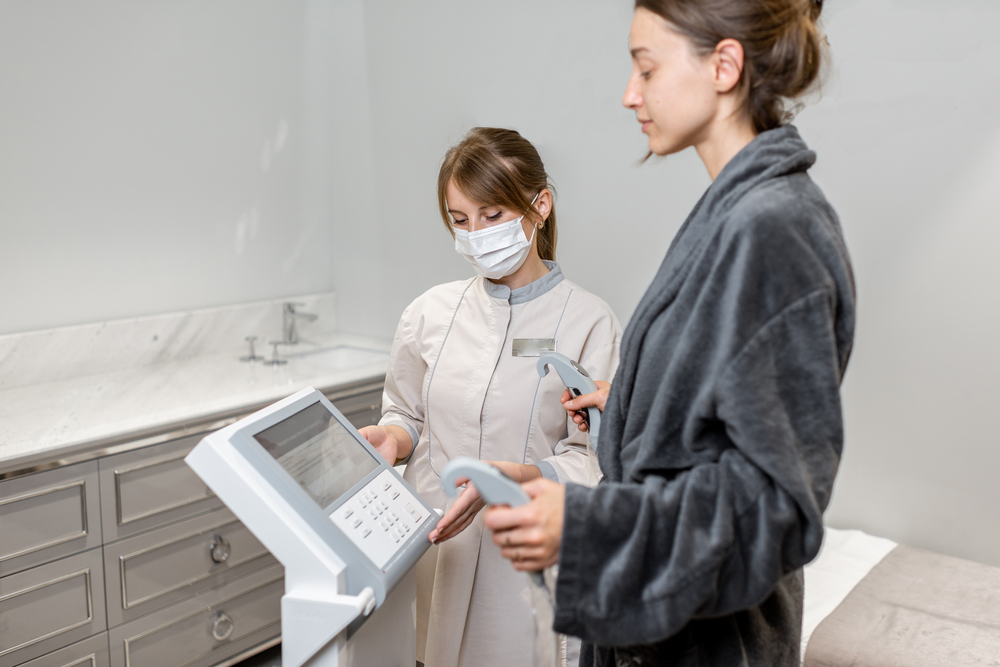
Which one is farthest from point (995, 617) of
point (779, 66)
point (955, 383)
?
point (779, 66)

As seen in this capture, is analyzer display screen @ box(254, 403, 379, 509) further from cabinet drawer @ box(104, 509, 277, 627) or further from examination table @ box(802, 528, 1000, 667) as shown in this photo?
cabinet drawer @ box(104, 509, 277, 627)

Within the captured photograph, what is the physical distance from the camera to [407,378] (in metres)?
1.50

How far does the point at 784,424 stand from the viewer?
2.04ft

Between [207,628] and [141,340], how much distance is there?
39.6 inches

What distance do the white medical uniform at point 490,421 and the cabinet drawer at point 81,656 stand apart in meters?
0.99

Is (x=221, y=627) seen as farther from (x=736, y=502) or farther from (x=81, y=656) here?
(x=736, y=502)

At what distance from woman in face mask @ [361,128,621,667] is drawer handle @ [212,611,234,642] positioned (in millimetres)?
983

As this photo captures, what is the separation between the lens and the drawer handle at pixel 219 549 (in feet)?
6.79

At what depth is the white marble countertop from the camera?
69.0 inches

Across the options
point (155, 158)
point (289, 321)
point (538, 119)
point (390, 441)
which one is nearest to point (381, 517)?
point (390, 441)

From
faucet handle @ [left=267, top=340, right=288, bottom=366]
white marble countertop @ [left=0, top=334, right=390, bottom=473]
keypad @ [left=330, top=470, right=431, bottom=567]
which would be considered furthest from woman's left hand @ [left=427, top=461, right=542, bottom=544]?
faucet handle @ [left=267, top=340, right=288, bottom=366]

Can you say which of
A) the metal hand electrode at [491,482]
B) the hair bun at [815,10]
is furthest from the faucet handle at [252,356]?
the hair bun at [815,10]

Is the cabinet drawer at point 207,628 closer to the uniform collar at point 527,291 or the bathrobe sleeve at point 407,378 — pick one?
the bathrobe sleeve at point 407,378

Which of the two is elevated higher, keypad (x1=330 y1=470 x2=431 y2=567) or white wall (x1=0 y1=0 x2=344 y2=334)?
white wall (x1=0 y1=0 x2=344 y2=334)
